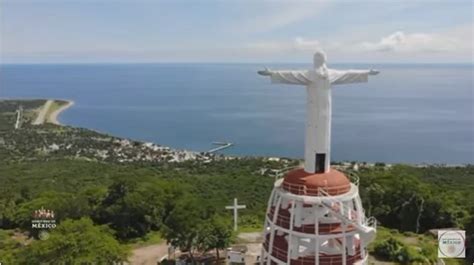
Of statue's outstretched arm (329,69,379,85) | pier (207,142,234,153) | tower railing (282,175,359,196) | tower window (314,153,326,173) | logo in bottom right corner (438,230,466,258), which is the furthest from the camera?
pier (207,142,234,153)

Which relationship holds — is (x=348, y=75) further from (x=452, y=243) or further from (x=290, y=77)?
(x=452, y=243)

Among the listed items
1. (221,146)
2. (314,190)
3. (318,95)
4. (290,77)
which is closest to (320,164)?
(314,190)

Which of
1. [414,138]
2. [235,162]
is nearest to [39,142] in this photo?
[235,162]

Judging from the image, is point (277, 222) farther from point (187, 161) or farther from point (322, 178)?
point (187, 161)

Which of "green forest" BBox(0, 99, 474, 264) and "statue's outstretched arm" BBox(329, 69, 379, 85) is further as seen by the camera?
"green forest" BBox(0, 99, 474, 264)

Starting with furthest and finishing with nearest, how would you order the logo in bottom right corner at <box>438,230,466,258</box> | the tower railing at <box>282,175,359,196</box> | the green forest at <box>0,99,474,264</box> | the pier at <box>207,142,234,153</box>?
the pier at <box>207,142,234,153</box>
the logo in bottom right corner at <box>438,230,466,258</box>
the green forest at <box>0,99,474,264</box>
the tower railing at <box>282,175,359,196</box>

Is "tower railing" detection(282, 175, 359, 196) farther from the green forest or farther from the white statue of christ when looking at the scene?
the green forest

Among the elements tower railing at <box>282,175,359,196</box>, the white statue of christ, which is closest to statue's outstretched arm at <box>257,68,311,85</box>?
the white statue of christ
